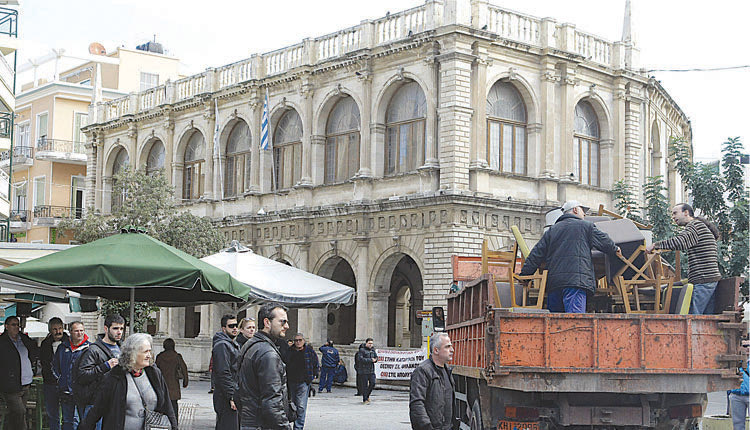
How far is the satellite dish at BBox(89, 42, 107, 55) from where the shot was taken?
59.0 metres

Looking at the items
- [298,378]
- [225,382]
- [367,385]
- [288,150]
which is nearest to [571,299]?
[225,382]

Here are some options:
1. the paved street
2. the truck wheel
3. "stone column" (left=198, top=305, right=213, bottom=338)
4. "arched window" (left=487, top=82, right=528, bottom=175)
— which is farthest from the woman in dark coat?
"stone column" (left=198, top=305, right=213, bottom=338)

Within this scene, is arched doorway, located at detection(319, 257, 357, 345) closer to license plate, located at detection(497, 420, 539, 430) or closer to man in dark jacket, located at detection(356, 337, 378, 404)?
man in dark jacket, located at detection(356, 337, 378, 404)

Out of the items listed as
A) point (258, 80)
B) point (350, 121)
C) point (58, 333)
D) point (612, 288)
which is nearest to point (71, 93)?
point (258, 80)

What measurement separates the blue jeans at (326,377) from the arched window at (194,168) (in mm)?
13110

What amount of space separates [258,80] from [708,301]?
2674cm

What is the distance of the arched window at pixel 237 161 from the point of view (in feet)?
124

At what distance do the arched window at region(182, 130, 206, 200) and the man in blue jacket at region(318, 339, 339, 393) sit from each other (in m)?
12.5

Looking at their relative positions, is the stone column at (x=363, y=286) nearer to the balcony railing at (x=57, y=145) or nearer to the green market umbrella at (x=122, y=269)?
the green market umbrella at (x=122, y=269)

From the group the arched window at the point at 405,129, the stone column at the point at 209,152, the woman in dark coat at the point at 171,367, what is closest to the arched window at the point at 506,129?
the arched window at the point at 405,129

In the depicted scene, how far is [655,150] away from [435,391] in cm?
3088

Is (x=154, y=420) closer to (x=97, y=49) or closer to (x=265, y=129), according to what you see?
(x=265, y=129)

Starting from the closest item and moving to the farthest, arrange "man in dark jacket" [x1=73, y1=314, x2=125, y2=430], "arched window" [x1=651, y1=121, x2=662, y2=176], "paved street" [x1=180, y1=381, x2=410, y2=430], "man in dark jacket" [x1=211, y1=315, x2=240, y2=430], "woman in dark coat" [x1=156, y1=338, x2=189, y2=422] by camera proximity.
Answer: "man in dark jacket" [x1=73, y1=314, x2=125, y2=430]
"man in dark jacket" [x1=211, y1=315, x2=240, y2=430]
"woman in dark coat" [x1=156, y1=338, x2=189, y2=422]
"paved street" [x1=180, y1=381, x2=410, y2=430]
"arched window" [x1=651, y1=121, x2=662, y2=176]

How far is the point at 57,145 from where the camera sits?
5003cm
